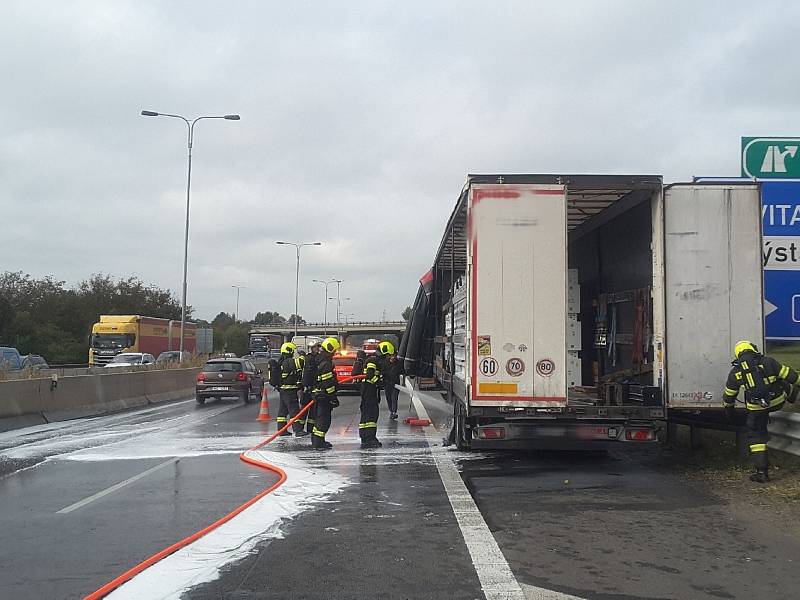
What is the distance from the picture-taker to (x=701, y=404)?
8773 mm

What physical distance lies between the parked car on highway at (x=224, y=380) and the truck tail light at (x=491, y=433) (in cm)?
1496

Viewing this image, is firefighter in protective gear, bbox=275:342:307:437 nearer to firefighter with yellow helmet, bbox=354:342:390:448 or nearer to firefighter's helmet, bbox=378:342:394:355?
firefighter's helmet, bbox=378:342:394:355

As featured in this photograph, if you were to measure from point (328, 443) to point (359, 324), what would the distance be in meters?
94.6

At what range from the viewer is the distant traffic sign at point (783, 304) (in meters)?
10.4

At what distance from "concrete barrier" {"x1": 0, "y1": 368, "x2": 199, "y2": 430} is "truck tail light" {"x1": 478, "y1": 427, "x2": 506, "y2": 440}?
1057cm

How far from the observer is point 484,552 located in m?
5.88

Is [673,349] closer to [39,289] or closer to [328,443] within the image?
[328,443]

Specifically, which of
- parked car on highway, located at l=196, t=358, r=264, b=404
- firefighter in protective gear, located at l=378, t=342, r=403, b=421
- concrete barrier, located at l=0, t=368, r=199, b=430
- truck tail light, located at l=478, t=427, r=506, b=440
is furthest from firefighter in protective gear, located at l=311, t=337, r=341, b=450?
parked car on highway, located at l=196, t=358, r=264, b=404

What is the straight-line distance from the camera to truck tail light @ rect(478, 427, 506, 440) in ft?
30.5

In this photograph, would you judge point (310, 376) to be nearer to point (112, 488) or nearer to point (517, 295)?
point (112, 488)

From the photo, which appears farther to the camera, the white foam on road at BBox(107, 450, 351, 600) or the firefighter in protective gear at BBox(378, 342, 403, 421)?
the firefighter in protective gear at BBox(378, 342, 403, 421)

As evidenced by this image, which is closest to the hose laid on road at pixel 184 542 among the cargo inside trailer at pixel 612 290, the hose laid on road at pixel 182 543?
the hose laid on road at pixel 182 543

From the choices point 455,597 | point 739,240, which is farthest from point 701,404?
point 455,597

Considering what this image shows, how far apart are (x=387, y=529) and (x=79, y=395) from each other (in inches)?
578
